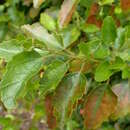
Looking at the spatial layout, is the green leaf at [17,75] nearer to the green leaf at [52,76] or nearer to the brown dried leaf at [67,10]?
the green leaf at [52,76]

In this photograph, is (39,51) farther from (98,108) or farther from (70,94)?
(98,108)

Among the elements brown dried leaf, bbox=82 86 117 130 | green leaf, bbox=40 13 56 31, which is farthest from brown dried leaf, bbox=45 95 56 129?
green leaf, bbox=40 13 56 31

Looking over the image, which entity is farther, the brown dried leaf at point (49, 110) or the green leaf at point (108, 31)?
the brown dried leaf at point (49, 110)

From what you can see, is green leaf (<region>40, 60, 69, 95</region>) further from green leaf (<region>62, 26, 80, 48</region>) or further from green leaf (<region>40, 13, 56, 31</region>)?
green leaf (<region>40, 13, 56, 31</region>)

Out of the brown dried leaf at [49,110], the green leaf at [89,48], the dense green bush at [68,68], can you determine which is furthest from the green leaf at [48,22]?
the green leaf at [89,48]

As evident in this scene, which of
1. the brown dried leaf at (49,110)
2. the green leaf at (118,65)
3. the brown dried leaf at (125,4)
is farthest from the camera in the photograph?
the brown dried leaf at (49,110)

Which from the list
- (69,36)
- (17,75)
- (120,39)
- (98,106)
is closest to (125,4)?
(120,39)
